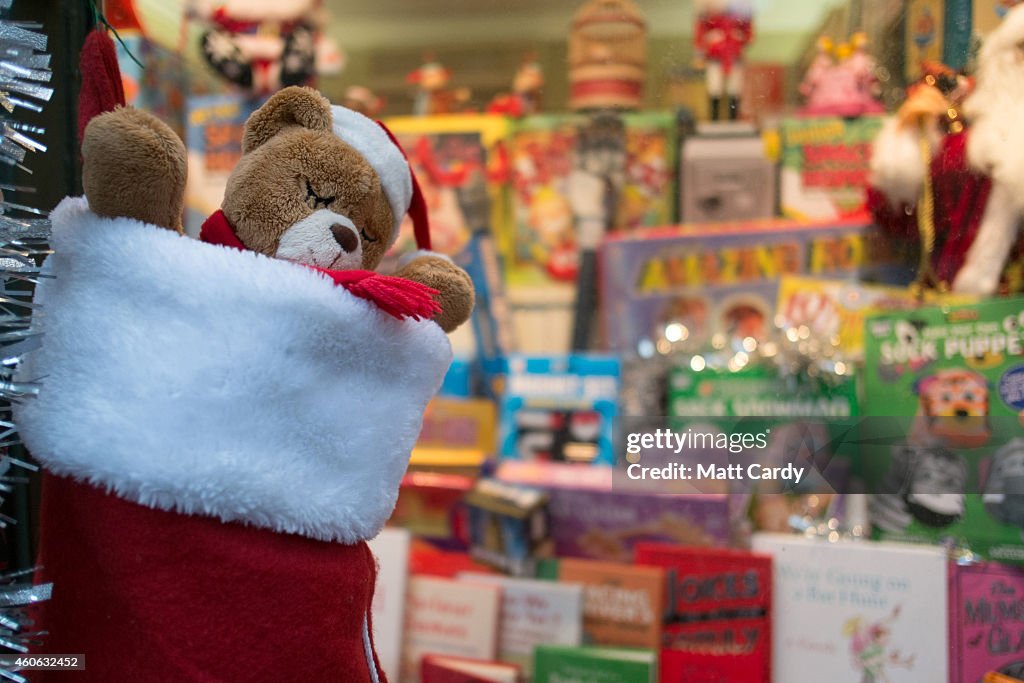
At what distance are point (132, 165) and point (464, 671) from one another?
721mm

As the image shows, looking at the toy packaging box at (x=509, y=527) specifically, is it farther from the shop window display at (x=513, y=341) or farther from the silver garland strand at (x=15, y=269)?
the silver garland strand at (x=15, y=269)

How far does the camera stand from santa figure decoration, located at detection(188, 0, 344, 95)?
1.14 meters

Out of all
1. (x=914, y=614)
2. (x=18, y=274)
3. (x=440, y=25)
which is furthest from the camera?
(x=440, y=25)

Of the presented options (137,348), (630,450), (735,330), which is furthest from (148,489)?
(735,330)

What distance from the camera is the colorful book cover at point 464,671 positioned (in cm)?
104

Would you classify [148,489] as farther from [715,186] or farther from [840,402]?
[715,186]

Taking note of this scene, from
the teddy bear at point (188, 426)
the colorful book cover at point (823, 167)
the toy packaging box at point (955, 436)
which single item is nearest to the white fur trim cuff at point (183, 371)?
the teddy bear at point (188, 426)

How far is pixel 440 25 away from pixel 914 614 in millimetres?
875

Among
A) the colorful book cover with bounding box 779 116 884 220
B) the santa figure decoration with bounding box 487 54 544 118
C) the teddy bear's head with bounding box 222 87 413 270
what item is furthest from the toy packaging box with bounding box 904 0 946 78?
the teddy bear's head with bounding box 222 87 413 270

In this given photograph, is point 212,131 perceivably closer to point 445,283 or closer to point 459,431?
point 459,431

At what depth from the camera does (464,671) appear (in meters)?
1.05

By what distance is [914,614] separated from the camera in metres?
0.93

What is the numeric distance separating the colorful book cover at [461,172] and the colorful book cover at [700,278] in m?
0.19

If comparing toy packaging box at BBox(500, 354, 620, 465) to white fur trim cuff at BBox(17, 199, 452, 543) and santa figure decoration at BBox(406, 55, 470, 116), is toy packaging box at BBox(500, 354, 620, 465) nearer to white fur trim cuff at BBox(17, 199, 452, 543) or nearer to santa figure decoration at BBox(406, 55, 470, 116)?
santa figure decoration at BBox(406, 55, 470, 116)
